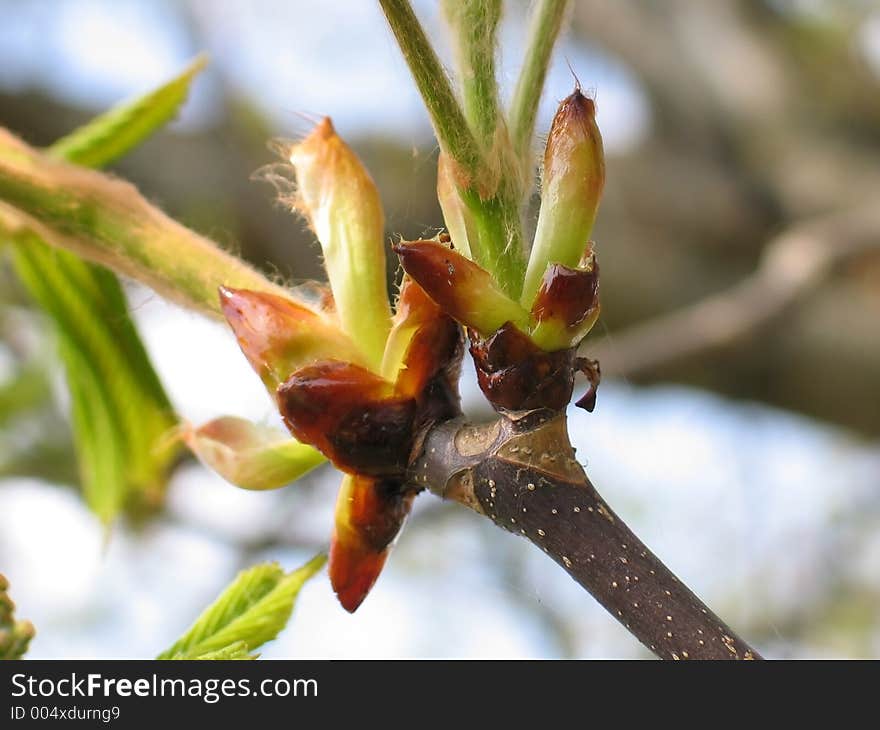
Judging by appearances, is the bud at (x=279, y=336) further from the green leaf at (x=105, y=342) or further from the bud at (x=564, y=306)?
the green leaf at (x=105, y=342)

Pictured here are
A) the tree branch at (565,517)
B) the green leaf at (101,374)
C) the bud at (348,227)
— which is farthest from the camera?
the green leaf at (101,374)

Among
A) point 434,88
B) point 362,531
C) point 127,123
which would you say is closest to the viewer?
point 434,88

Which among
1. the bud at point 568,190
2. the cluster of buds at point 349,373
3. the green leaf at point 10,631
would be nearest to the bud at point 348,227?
the cluster of buds at point 349,373

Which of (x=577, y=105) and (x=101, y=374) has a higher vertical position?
(x=101, y=374)

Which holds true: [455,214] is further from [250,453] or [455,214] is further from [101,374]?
[101,374]

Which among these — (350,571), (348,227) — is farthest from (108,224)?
(350,571)

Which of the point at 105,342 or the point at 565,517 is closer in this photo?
the point at 565,517

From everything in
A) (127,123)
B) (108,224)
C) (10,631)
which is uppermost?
(127,123)
